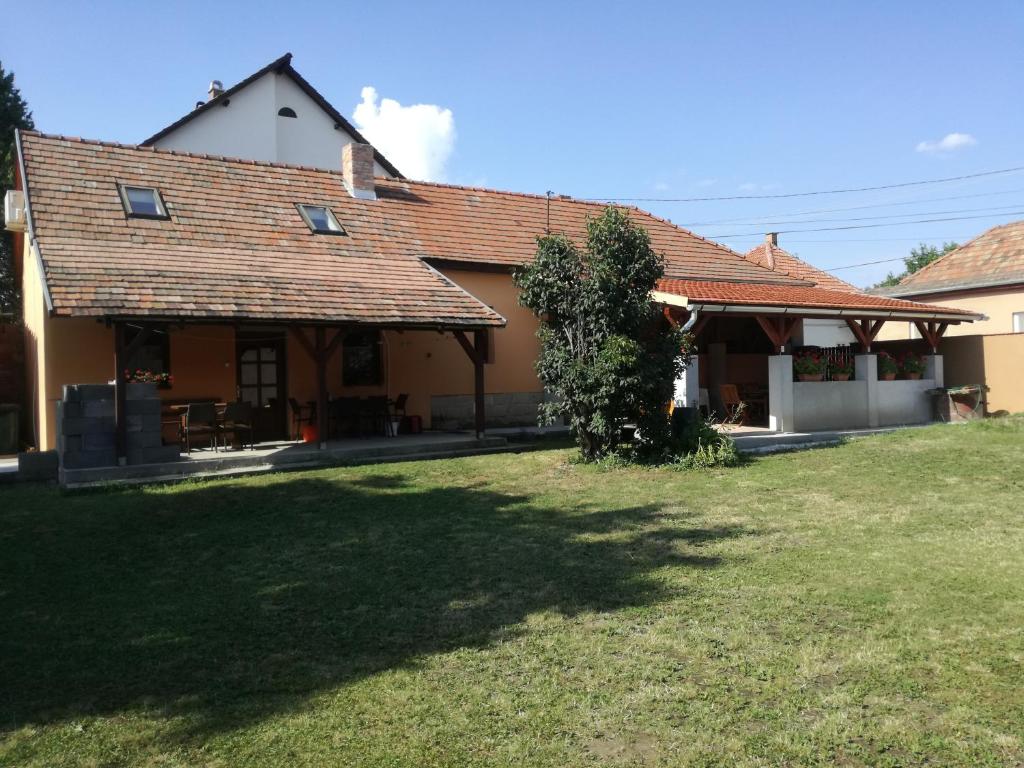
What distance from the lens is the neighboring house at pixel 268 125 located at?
78.2 feet

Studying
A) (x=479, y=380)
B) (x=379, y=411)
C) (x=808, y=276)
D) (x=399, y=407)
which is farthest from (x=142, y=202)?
(x=808, y=276)

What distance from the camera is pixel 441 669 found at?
419 centimetres

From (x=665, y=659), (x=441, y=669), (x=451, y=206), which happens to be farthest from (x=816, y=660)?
(x=451, y=206)

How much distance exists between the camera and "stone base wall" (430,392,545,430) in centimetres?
1606

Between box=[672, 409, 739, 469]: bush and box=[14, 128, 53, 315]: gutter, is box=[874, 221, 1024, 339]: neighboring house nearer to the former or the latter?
box=[672, 409, 739, 469]: bush

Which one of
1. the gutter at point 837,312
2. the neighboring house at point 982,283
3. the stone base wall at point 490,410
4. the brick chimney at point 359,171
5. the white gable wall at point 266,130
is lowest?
the stone base wall at point 490,410

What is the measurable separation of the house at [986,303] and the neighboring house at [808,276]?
2.06m

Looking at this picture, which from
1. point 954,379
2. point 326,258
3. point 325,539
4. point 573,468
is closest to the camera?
point 325,539

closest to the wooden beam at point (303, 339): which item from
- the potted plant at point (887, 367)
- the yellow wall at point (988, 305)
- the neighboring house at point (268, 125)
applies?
the potted plant at point (887, 367)

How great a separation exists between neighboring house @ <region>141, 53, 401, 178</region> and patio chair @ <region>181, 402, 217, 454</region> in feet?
47.5

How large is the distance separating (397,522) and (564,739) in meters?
4.83

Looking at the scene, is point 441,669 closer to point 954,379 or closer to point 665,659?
point 665,659

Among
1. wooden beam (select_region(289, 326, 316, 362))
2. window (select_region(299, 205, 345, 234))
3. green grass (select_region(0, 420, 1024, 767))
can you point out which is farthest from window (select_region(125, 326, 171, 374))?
green grass (select_region(0, 420, 1024, 767))

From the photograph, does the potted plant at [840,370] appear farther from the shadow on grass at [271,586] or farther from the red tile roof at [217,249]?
the shadow on grass at [271,586]
